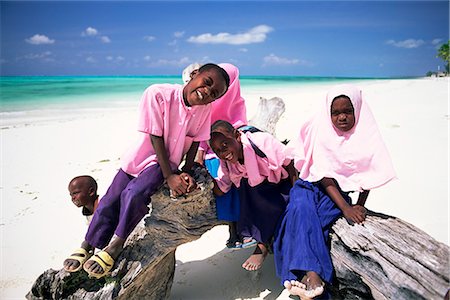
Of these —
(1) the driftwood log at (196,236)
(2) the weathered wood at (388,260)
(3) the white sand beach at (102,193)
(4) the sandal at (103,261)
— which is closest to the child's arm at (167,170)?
(1) the driftwood log at (196,236)

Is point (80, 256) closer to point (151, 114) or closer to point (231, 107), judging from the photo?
point (151, 114)

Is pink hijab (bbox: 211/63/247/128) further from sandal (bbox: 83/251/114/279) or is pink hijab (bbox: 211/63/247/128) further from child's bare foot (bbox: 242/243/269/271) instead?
sandal (bbox: 83/251/114/279)

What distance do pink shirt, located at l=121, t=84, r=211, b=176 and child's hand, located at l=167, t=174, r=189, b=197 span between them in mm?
244

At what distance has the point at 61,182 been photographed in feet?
21.4

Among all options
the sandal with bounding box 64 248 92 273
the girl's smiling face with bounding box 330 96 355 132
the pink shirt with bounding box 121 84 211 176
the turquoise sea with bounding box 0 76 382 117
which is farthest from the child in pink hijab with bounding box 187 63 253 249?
the turquoise sea with bounding box 0 76 382 117

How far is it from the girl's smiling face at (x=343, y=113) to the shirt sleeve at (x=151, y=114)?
132cm

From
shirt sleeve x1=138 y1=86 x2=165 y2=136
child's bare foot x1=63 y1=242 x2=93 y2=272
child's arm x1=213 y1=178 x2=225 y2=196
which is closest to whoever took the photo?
shirt sleeve x1=138 y1=86 x2=165 y2=136

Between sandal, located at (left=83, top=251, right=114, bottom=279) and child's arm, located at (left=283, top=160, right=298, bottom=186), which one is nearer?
sandal, located at (left=83, top=251, right=114, bottom=279)

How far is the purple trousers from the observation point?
268 centimetres

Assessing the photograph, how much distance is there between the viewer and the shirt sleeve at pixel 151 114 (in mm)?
2633

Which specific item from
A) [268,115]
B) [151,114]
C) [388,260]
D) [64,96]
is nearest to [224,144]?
[151,114]

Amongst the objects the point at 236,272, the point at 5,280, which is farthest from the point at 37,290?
the point at 236,272

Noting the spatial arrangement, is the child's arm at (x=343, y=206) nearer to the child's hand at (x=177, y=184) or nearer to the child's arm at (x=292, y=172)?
the child's arm at (x=292, y=172)

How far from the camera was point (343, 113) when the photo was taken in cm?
273
